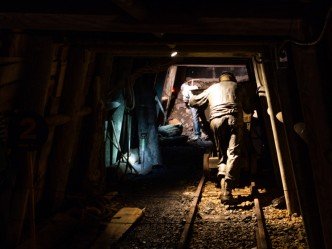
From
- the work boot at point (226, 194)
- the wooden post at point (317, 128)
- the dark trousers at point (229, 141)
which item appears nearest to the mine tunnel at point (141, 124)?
the wooden post at point (317, 128)

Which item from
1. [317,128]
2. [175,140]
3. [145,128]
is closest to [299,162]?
[317,128]

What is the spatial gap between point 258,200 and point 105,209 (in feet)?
9.52

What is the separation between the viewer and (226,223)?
5957mm

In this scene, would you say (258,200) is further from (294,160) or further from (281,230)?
(294,160)

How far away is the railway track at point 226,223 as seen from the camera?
5.05 meters

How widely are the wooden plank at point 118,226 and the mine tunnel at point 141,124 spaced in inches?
1.4

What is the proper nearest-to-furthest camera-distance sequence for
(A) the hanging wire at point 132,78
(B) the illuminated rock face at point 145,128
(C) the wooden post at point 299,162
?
1. (C) the wooden post at point 299,162
2. (A) the hanging wire at point 132,78
3. (B) the illuminated rock face at point 145,128

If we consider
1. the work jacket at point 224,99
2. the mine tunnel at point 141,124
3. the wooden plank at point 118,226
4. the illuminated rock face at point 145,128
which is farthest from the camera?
the illuminated rock face at point 145,128

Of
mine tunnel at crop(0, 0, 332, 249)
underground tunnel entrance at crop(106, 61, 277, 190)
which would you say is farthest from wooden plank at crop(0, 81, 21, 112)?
underground tunnel entrance at crop(106, 61, 277, 190)

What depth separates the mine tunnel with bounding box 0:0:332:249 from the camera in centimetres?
334

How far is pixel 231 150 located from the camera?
7445mm

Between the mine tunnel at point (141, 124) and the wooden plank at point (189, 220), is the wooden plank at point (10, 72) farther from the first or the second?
the wooden plank at point (189, 220)

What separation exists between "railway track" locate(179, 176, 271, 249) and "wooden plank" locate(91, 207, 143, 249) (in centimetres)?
90

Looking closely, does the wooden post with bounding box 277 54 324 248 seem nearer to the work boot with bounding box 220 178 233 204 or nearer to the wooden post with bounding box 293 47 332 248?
the wooden post with bounding box 293 47 332 248
